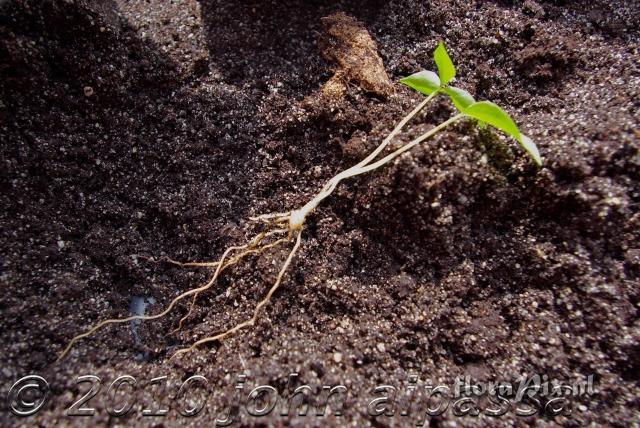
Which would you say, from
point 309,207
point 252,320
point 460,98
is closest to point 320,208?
point 309,207

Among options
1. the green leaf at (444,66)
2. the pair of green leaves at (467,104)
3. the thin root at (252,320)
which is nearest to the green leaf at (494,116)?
the pair of green leaves at (467,104)

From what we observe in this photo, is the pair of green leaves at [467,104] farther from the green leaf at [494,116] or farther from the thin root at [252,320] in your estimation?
the thin root at [252,320]

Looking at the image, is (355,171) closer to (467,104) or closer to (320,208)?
(320,208)

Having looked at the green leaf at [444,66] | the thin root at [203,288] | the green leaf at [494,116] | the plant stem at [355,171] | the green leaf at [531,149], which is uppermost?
the green leaf at [444,66]

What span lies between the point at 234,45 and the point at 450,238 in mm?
825

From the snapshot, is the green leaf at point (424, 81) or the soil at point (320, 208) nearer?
the soil at point (320, 208)

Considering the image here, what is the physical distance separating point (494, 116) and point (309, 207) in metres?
0.46

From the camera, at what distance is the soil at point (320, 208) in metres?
0.94

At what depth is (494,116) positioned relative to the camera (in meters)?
0.97

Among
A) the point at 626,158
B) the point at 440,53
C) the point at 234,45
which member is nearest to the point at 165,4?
the point at 234,45

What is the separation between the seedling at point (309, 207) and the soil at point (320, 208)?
0.09ft

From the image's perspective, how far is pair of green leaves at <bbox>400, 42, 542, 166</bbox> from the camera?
962mm

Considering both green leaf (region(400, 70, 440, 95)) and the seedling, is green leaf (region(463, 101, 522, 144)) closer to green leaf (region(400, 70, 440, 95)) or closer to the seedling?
the seedling

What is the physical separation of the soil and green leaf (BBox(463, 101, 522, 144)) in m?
0.07
